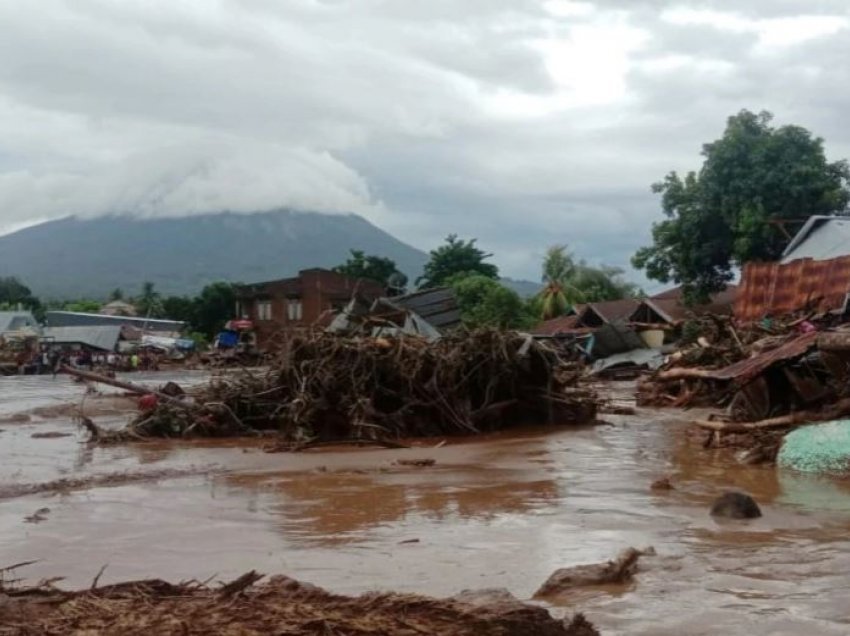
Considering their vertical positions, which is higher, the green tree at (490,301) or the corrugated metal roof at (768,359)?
the green tree at (490,301)

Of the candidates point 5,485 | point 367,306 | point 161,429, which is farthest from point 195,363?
point 5,485

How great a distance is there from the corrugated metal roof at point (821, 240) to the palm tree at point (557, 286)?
1089 inches

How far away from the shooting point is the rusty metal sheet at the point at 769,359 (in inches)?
510

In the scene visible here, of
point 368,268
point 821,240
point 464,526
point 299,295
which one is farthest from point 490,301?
point 464,526

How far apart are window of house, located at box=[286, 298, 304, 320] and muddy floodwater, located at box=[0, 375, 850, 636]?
45171mm

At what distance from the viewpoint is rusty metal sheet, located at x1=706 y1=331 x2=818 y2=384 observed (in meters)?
12.9

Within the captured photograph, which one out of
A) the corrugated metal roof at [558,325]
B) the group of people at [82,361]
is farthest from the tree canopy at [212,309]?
the corrugated metal roof at [558,325]

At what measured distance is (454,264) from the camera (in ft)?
200

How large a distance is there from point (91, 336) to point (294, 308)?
12.7 metres

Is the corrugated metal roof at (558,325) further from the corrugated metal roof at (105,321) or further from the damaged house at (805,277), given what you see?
Answer: the corrugated metal roof at (105,321)

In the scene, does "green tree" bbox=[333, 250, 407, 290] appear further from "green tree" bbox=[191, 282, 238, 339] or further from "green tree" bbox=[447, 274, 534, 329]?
"green tree" bbox=[447, 274, 534, 329]

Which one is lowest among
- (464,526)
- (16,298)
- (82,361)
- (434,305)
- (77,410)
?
(82,361)

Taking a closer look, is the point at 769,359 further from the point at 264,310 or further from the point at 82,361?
the point at 264,310

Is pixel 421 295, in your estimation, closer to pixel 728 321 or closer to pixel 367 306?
pixel 367 306
